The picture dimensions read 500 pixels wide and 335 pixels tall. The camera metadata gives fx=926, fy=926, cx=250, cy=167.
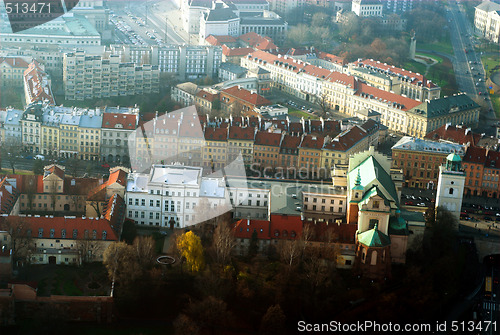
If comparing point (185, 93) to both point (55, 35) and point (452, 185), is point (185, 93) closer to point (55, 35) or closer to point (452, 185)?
point (55, 35)

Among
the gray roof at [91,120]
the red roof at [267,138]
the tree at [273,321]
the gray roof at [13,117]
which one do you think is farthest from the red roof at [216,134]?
the tree at [273,321]

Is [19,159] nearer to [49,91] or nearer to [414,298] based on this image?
[49,91]

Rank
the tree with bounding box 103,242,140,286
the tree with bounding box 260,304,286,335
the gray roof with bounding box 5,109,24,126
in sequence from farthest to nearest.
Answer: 1. the gray roof with bounding box 5,109,24,126
2. the tree with bounding box 103,242,140,286
3. the tree with bounding box 260,304,286,335

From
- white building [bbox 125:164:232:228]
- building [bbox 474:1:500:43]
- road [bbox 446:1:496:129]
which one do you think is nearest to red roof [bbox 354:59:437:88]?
road [bbox 446:1:496:129]

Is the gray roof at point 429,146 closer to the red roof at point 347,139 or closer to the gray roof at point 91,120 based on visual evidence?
the red roof at point 347,139

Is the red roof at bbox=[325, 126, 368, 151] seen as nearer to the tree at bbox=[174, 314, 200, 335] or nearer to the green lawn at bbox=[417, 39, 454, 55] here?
the tree at bbox=[174, 314, 200, 335]

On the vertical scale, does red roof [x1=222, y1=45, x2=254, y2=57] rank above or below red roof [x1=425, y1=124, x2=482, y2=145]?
above

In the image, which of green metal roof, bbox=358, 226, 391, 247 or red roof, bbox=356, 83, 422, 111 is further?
red roof, bbox=356, 83, 422, 111
